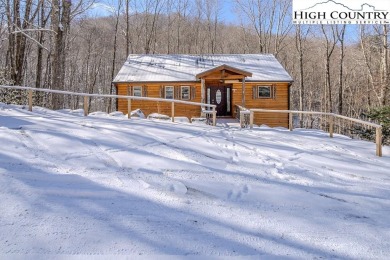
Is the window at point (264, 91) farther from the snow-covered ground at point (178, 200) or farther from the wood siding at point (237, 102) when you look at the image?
the snow-covered ground at point (178, 200)

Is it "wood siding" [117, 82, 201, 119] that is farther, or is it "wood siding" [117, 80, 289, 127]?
"wood siding" [117, 82, 201, 119]

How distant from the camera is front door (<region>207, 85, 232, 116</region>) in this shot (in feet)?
67.6

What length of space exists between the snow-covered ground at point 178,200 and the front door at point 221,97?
13027mm

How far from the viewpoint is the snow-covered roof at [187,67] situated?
19578mm

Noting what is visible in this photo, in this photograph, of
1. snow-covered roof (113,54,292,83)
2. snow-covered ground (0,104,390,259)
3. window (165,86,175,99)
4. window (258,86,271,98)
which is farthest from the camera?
window (165,86,175,99)

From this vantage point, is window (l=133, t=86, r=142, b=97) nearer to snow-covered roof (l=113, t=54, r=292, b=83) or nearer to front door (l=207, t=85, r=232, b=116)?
snow-covered roof (l=113, t=54, r=292, b=83)

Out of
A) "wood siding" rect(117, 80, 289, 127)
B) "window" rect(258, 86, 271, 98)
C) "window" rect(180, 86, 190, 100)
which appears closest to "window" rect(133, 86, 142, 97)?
"wood siding" rect(117, 80, 289, 127)

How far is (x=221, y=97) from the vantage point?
20.6m

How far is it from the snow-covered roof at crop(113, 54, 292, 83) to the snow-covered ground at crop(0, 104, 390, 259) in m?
12.3

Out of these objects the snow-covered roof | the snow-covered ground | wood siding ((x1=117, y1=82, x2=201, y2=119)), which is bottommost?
the snow-covered ground

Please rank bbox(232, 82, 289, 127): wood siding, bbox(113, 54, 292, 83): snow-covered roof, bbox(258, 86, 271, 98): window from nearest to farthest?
bbox(232, 82, 289, 127): wood siding < bbox(258, 86, 271, 98): window < bbox(113, 54, 292, 83): snow-covered roof

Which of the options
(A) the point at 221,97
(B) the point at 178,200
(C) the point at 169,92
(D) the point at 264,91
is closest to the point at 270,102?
(D) the point at 264,91

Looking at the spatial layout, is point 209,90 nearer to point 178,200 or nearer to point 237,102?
point 237,102

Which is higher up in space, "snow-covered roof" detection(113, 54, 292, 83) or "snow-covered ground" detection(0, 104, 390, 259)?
"snow-covered roof" detection(113, 54, 292, 83)
